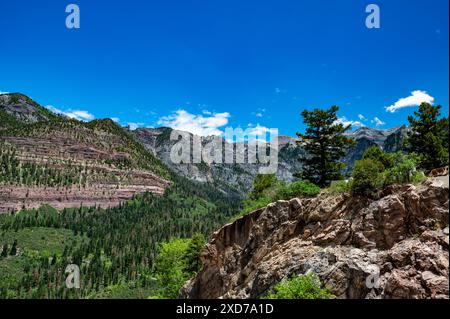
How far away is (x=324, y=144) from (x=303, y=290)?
16.9m

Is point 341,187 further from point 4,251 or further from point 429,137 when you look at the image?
point 4,251

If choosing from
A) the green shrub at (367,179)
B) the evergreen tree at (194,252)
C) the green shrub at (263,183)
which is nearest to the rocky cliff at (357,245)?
the green shrub at (367,179)

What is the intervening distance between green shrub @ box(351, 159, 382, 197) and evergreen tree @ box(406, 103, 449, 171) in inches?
289

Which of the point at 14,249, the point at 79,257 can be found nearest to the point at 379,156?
the point at 79,257

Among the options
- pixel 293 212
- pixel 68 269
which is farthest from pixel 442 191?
pixel 68 269

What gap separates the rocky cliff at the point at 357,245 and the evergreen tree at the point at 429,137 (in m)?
8.65

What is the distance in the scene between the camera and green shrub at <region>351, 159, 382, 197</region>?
18844 millimetres

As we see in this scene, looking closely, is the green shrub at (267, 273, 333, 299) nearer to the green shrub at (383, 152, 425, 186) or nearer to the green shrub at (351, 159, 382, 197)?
the green shrub at (351, 159, 382, 197)

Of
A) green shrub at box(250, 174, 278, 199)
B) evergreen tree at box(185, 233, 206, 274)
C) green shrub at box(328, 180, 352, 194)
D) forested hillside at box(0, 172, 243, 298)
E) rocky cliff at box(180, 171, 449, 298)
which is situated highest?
green shrub at box(250, 174, 278, 199)

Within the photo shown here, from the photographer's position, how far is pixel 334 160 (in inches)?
1224

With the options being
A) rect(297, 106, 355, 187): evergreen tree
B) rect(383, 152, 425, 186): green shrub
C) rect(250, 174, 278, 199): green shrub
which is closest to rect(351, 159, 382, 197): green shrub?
rect(383, 152, 425, 186): green shrub

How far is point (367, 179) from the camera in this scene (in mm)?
18953
